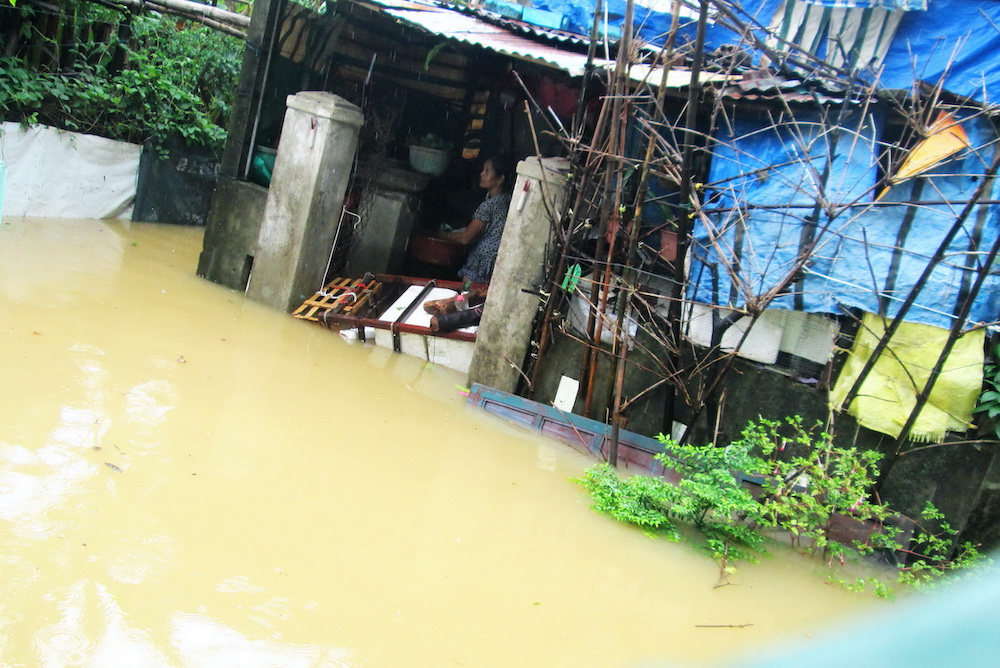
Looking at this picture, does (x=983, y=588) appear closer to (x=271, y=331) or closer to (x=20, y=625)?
(x=20, y=625)

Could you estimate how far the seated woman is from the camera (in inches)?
359

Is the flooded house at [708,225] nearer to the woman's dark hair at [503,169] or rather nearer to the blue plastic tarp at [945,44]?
the blue plastic tarp at [945,44]

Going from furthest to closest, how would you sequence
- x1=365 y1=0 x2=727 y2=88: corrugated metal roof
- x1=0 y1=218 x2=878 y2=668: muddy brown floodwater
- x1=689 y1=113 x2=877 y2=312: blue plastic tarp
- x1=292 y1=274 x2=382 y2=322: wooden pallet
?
x1=292 y1=274 x2=382 y2=322: wooden pallet, x1=365 y1=0 x2=727 y2=88: corrugated metal roof, x1=689 y1=113 x2=877 y2=312: blue plastic tarp, x1=0 y1=218 x2=878 y2=668: muddy brown floodwater

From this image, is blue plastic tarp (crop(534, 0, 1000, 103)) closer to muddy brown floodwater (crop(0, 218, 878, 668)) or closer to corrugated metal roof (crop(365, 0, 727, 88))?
corrugated metal roof (crop(365, 0, 727, 88))

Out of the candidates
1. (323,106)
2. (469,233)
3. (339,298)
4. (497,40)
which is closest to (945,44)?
(497,40)

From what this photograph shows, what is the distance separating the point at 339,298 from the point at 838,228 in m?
5.09

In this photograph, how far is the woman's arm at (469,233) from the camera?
9280 millimetres

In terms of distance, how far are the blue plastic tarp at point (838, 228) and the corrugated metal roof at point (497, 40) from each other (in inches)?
32.4

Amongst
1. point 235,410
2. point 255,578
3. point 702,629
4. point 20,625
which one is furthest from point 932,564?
point 20,625

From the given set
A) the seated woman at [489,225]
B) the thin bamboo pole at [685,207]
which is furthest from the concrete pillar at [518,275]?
the seated woman at [489,225]

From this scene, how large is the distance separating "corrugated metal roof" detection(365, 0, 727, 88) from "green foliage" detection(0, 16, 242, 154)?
4502 millimetres

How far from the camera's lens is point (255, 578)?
380 centimetres

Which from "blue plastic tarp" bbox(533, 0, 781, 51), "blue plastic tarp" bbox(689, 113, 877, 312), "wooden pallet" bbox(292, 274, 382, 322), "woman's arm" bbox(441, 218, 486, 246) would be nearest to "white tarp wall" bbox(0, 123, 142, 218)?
"wooden pallet" bbox(292, 274, 382, 322)

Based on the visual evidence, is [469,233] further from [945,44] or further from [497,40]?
[945,44]
